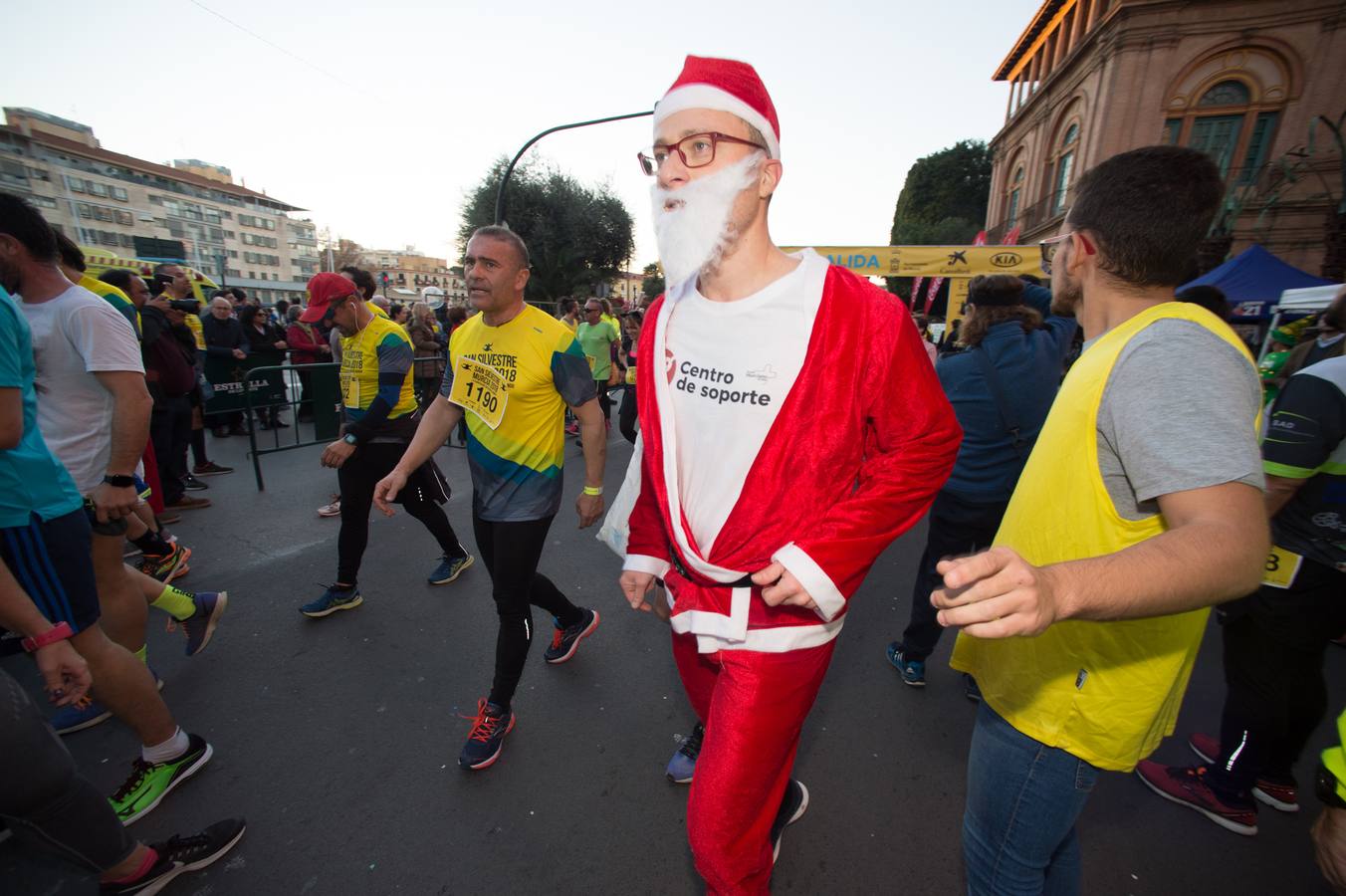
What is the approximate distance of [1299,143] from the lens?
57.5ft

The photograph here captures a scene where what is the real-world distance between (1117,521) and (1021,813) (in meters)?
0.72

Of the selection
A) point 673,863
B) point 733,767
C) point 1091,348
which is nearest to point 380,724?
point 673,863

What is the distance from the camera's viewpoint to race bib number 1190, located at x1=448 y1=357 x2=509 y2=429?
8.43 ft

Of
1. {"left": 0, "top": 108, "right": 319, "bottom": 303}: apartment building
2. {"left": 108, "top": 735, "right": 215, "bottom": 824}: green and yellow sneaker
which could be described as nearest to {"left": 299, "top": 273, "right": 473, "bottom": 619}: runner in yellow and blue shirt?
{"left": 108, "top": 735, "right": 215, "bottom": 824}: green and yellow sneaker

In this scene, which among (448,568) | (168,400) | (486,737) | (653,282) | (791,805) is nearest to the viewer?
(791,805)

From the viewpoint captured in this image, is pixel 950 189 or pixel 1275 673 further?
pixel 950 189

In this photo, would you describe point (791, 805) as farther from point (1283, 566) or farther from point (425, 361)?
point (425, 361)

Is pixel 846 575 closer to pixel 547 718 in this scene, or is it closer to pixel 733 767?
pixel 733 767

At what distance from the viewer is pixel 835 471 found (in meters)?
1.37

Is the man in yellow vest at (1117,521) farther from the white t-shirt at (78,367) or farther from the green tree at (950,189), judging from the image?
the green tree at (950,189)

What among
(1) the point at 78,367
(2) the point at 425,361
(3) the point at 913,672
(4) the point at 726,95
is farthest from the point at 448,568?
(2) the point at 425,361

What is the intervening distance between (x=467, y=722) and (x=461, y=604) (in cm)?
117

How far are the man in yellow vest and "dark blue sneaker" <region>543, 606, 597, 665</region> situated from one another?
2.31 metres

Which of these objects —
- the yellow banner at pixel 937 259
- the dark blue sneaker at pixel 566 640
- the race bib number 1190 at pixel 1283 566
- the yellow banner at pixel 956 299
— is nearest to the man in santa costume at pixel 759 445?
the race bib number 1190 at pixel 1283 566
